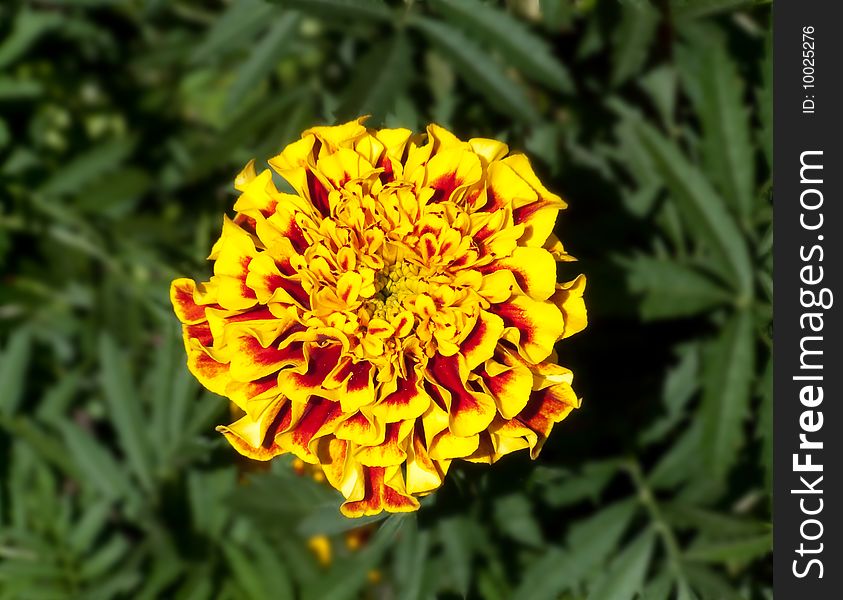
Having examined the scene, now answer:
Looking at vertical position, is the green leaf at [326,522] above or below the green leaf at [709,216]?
below

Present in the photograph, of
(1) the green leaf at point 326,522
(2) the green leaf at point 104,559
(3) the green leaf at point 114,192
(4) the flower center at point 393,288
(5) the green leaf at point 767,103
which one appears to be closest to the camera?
(4) the flower center at point 393,288

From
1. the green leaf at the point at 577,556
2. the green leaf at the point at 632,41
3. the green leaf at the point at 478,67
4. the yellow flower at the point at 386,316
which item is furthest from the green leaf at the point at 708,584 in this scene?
the green leaf at the point at 632,41

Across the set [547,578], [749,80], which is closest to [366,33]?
[749,80]

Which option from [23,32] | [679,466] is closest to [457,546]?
[679,466]

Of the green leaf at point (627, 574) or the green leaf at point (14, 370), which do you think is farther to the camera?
the green leaf at point (14, 370)

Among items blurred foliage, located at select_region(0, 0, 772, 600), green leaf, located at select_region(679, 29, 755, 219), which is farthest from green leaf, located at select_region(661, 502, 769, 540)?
green leaf, located at select_region(679, 29, 755, 219)

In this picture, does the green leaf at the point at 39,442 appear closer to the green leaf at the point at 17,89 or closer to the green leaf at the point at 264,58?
the green leaf at the point at 17,89

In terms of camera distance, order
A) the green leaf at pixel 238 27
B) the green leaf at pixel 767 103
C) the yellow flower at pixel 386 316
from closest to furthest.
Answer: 1. the yellow flower at pixel 386 316
2. the green leaf at pixel 767 103
3. the green leaf at pixel 238 27

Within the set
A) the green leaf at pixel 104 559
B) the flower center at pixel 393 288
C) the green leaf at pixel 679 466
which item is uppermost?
the flower center at pixel 393 288
